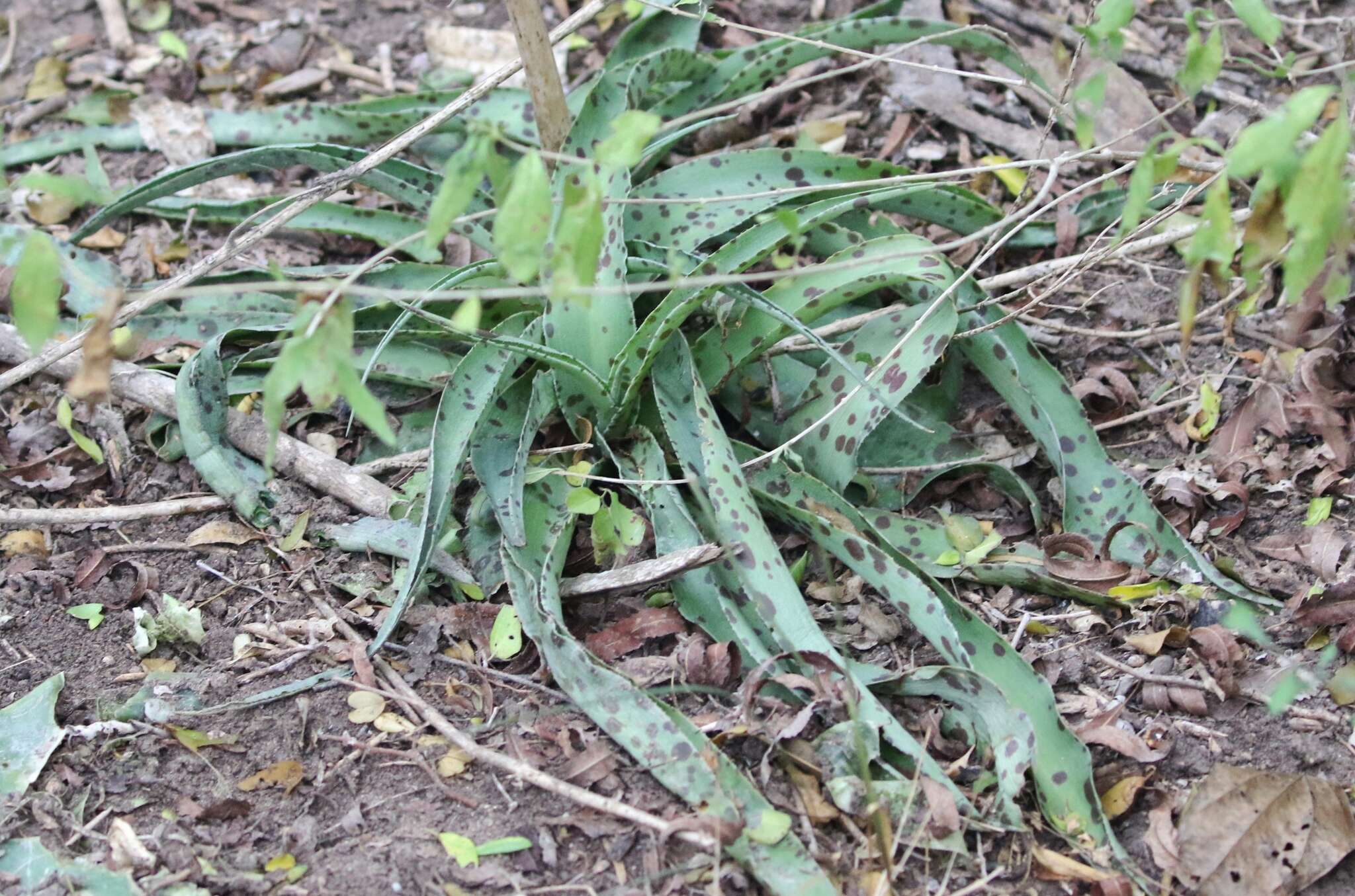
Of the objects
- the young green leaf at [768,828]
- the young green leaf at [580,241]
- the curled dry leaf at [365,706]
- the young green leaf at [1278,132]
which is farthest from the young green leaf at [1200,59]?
the curled dry leaf at [365,706]

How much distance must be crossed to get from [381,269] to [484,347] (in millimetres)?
447

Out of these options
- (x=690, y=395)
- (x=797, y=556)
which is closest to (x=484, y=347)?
(x=690, y=395)

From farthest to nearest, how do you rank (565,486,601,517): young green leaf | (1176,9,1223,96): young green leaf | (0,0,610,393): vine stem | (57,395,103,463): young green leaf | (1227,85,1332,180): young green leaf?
1. (57,395,103,463): young green leaf
2. (0,0,610,393): vine stem
3. (565,486,601,517): young green leaf
4. (1176,9,1223,96): young green leaf
5. (1227,85,1332,180): young green leaf

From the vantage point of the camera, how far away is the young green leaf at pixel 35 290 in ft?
4.61

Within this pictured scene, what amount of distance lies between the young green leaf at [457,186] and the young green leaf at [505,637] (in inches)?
32.5

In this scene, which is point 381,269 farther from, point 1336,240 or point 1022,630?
point 1336,240

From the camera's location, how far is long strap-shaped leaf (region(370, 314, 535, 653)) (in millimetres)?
2008

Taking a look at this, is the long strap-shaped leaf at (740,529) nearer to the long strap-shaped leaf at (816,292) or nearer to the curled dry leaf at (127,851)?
the long strap-shaped leaf at (816,292)

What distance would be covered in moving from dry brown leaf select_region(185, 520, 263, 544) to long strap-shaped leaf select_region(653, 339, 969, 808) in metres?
0.83

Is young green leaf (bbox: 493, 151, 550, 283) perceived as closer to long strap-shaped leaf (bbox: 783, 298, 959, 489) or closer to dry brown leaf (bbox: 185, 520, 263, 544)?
long strap-shaped leaf (bbox: 783, 298, 959, 489)

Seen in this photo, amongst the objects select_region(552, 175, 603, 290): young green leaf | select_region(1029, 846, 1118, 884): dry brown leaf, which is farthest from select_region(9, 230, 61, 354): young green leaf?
select_region(1029, 846, 1118, 884): dry brown leaf

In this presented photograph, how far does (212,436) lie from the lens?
2.31 m

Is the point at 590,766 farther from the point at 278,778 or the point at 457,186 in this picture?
the point at 457,186

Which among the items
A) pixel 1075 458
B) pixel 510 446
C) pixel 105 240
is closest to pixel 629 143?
pixel 510 446
